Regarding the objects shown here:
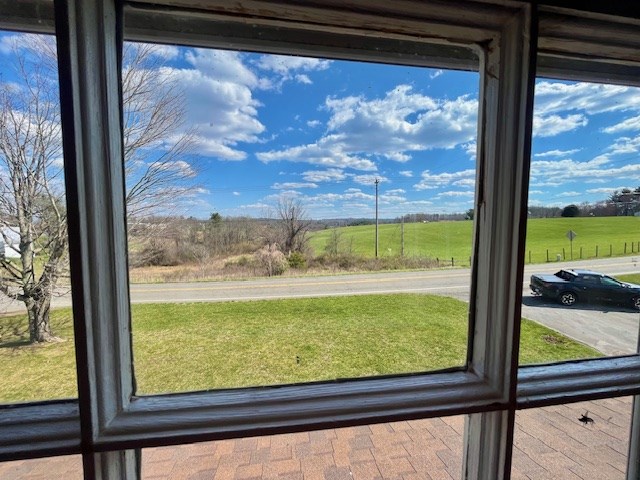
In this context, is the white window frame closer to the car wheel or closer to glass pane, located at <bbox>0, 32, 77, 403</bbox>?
glass pane, located at <bbox>0, 32, 77, 403</bbox>

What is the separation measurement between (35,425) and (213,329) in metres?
0.32

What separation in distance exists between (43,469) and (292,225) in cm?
64

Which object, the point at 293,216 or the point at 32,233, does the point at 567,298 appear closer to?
the point at 293,216

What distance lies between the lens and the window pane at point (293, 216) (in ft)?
2.09

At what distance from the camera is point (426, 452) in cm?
82

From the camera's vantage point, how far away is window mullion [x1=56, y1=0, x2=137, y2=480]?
1.45 feet

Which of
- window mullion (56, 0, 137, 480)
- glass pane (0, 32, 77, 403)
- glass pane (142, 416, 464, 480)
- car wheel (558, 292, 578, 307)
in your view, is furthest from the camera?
car wheel (558, 292, 578, 307)

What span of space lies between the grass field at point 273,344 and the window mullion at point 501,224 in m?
0.08

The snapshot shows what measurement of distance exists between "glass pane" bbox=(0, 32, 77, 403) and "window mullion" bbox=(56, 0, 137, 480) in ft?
0.33

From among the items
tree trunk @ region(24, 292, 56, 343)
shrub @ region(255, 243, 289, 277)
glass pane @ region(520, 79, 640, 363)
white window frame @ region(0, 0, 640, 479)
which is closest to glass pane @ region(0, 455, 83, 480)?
white window frame @ region(0, 0, 640, 479)

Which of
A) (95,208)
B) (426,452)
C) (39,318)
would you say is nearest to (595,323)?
(426,452)

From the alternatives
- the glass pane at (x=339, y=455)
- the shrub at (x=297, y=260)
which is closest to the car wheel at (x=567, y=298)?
the glass pane at (x=339, y=455)

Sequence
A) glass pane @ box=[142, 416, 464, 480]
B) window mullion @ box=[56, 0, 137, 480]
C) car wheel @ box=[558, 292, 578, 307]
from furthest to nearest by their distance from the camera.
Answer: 1. car wheel @ box=[558, 292, 578, 307]
2. glass pane @ box=[142, 416, 464, 480]
3. window mullion @ box=[56, 0, 137, 480]

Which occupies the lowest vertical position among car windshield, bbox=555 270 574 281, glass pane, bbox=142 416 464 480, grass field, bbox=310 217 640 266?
glass pane, bbox=142 416 464 480
